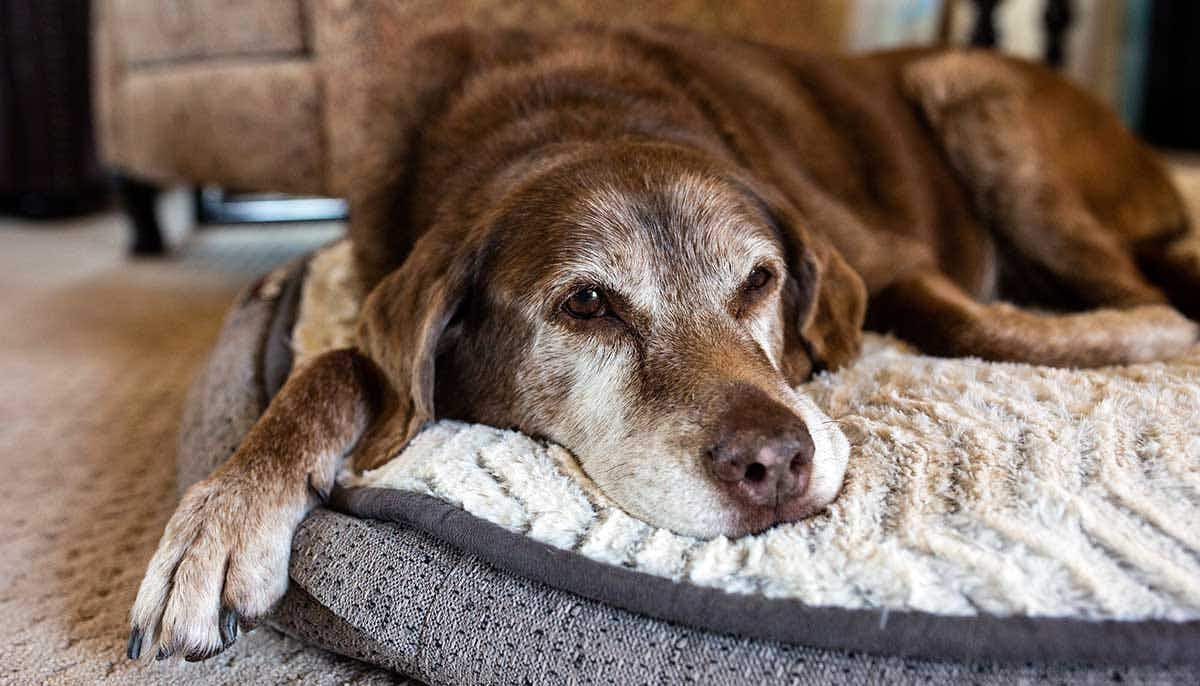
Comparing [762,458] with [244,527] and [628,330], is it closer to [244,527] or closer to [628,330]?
[628,330]

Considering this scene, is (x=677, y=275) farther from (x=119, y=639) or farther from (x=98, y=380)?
(x=98, y=380)

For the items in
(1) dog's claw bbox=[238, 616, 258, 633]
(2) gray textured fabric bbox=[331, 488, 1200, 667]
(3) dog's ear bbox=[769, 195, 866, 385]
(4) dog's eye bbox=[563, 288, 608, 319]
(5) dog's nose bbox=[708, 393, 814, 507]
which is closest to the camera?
(2) gray textured fabric bbox=[331, 488, 1200, 667]

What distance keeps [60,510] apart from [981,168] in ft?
7.89

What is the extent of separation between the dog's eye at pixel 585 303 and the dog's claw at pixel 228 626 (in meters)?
0.66

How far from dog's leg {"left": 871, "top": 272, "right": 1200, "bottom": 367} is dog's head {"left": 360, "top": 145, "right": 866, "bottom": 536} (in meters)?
0.40

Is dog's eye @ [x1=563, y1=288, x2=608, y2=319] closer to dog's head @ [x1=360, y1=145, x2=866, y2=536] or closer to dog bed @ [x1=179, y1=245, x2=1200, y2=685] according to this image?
dog's head @ [x1=360, y1=145, x2=866, y2=536]

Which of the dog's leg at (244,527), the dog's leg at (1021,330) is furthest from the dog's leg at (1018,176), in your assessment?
the dog's leg at (244,527)

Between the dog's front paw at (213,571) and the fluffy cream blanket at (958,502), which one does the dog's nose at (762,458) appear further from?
the dog's front paw at (213,571)

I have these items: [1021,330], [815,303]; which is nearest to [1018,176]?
[1021,330]

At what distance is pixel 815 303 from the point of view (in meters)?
1.80

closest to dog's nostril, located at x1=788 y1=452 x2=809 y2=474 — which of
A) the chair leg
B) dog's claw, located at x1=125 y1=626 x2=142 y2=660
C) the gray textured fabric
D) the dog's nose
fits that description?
the dog's nose

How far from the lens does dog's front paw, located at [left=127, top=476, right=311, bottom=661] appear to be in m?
1.30

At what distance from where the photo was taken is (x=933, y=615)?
1.10m

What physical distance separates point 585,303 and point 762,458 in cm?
43
